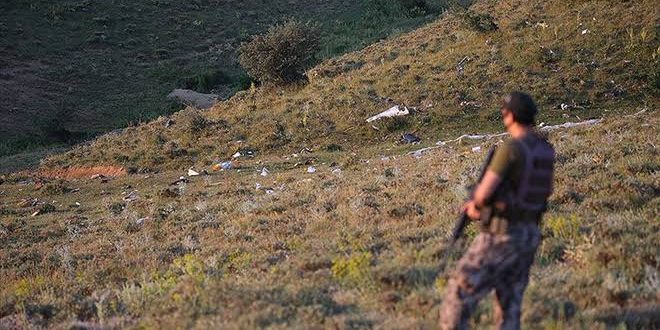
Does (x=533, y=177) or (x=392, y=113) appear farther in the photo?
(x=392, y=113)

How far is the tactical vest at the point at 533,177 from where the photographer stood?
14.0ft

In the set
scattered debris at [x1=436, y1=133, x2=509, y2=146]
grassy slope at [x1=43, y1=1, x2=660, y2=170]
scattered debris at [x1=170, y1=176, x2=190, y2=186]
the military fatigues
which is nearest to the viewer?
the military fatigues

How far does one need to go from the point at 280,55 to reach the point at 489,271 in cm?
2660

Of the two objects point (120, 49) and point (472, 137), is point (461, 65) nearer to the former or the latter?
point (472, 137)

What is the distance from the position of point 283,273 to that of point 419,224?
2.72m

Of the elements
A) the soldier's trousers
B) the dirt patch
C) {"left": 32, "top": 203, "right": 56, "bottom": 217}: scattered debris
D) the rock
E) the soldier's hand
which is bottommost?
the rock

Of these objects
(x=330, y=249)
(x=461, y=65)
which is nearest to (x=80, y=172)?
(x=461, y=65)

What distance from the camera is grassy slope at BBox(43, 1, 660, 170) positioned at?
20938mm

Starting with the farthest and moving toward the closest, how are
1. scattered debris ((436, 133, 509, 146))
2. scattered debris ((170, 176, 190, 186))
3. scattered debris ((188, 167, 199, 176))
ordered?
scattered debris ((188, 167, 199, 176)) → scattered debris ((170, 176, 190, 186)) → scattered debris ((436, 133, 509, 146))

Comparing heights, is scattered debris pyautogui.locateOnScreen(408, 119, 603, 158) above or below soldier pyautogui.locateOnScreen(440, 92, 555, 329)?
below

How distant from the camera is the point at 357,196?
11984 mm

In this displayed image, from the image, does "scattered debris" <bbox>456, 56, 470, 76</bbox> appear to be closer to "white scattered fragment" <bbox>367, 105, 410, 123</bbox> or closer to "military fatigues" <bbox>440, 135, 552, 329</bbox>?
"white scattered fragment" <bbox>367, 105, 410, 123</bbox>

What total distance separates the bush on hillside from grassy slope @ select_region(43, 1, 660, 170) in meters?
1.07

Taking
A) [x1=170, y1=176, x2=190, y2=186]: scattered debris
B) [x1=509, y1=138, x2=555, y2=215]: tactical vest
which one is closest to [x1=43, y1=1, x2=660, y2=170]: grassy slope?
[x1=170, y1=176, x2=190, y2=186]: scattered debris
